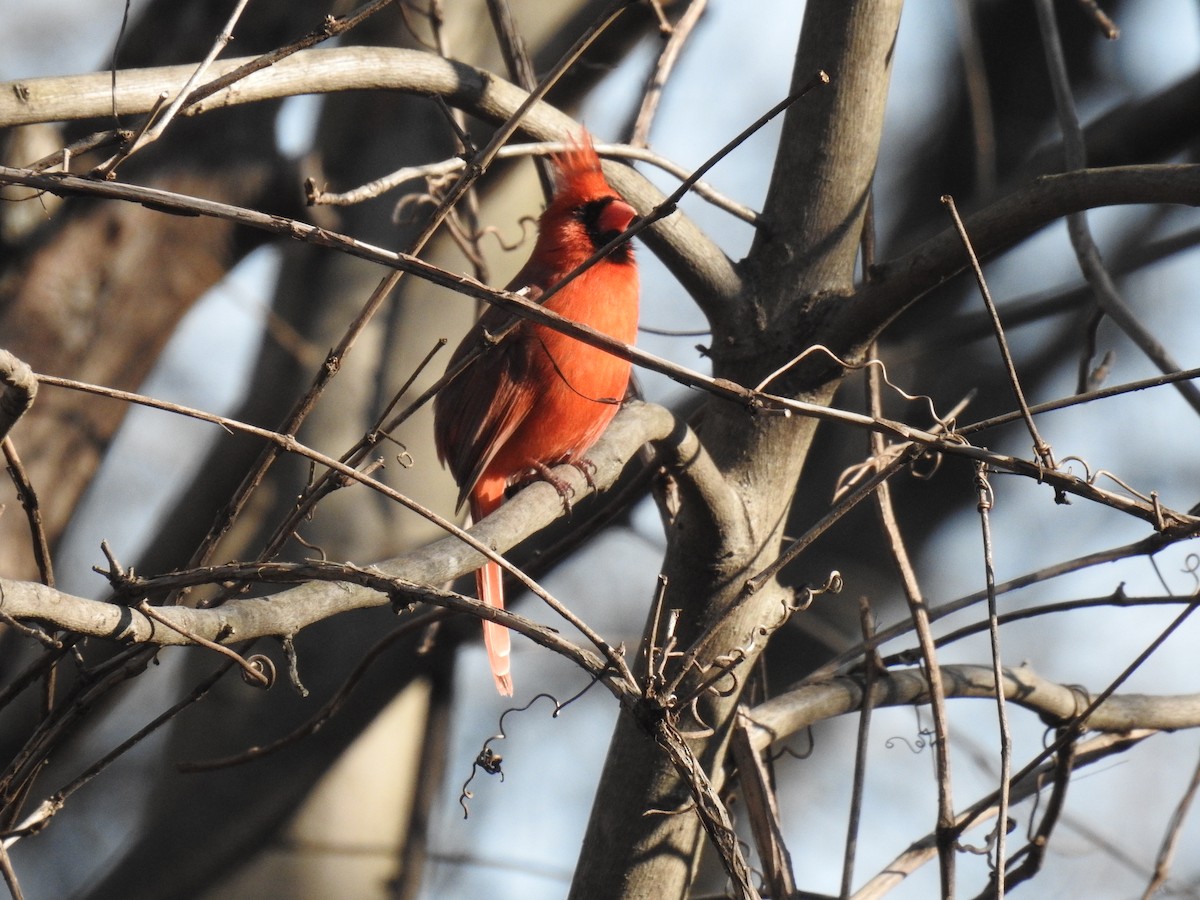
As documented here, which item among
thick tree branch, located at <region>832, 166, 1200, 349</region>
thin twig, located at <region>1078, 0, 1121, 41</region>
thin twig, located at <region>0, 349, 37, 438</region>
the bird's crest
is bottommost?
thin twig, located at <region>0, 349, 37, 438</region>

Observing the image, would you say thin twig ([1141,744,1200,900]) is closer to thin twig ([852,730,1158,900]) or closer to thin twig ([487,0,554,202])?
thin twig ([852,730,1158,900])

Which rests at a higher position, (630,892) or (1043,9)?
(1043,9)

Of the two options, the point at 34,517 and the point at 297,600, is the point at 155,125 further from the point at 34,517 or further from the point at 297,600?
the point at 297,600

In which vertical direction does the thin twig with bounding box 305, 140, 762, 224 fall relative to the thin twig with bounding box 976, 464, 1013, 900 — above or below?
above

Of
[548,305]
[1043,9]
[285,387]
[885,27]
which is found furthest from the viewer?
[285,387]

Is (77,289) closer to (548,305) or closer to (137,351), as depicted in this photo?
(137,351)

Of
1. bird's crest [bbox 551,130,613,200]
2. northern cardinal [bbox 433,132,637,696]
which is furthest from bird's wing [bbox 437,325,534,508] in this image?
bird's crest [bbox 551,130,613,200]

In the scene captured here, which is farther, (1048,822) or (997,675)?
(1048,822)

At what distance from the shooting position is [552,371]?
10.5ft

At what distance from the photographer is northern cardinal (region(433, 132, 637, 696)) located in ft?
10.1

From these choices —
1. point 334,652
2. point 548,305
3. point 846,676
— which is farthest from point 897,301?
point 334,652

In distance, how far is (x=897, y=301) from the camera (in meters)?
2.01

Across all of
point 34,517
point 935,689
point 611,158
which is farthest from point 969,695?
point 34,517

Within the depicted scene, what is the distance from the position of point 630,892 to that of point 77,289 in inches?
122
